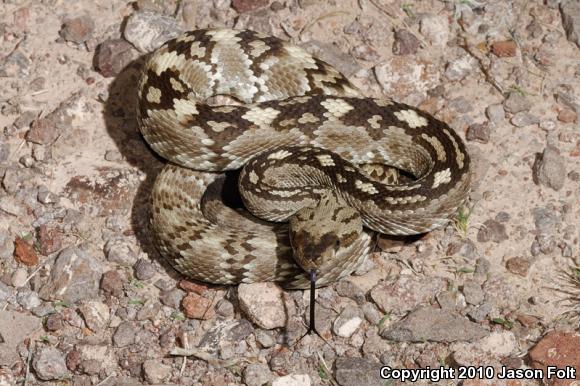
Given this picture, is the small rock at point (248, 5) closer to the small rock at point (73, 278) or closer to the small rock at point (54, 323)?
the small rock at point (73, 278)

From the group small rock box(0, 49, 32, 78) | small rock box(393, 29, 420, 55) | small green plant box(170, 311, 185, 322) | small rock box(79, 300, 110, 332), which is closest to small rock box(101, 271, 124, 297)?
small rock box(79, 300, 110, 332)

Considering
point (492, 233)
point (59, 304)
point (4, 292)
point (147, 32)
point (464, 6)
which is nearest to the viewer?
point (59, 304)

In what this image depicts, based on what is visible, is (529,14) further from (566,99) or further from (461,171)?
(461,171)

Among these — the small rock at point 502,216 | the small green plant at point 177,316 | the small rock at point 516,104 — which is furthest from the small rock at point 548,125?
the small green plant at point 177,316

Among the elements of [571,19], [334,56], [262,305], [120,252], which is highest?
[571,19]

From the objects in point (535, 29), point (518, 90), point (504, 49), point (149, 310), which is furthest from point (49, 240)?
point (535, 29)

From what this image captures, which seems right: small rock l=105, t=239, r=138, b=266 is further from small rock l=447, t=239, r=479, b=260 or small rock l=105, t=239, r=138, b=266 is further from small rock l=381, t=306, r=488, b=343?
small rock l=447, t=239, r=479, b=260

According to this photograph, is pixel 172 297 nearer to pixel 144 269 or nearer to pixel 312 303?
pixel 144 269
